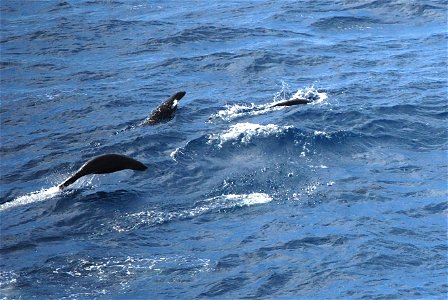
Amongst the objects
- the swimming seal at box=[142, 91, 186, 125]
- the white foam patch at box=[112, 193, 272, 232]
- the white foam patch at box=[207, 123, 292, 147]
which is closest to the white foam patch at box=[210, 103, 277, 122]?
the white foam patch at box=[207, 123, 292, 147]

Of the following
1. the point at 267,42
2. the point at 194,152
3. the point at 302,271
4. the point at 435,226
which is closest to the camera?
the point at 302,271

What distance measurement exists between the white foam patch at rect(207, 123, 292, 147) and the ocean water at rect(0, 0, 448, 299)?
57 millimetres

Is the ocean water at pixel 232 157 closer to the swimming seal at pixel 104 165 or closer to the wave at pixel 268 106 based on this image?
the wave at pixel 268 106

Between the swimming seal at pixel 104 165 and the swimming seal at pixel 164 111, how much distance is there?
3155 millimetres

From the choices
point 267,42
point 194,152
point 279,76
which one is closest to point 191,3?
point 267,42

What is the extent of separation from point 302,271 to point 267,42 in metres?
15.1

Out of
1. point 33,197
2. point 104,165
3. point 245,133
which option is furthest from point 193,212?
point 245,133

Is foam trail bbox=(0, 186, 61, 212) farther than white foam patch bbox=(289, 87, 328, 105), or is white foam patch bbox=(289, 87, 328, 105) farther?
white foam patch bbox=(289, 87, 328, 105)

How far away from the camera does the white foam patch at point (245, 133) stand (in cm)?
2083

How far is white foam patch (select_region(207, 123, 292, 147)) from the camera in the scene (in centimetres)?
2083

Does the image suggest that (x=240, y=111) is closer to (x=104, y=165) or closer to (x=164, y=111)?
(x=164, y=111)

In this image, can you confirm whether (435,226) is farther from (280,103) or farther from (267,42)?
(267,42)

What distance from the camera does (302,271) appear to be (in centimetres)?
1540

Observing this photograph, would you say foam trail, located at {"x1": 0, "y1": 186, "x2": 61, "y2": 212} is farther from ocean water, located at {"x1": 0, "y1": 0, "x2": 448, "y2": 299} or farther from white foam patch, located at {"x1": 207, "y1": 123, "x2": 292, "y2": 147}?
white foam patch, located at {"x1": 207, "y1": 123, "x2": 292, "y2": 147}
